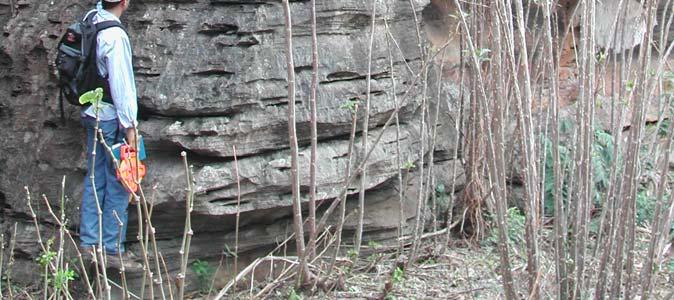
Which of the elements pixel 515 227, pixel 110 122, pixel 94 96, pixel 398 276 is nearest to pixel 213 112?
pixel 110 122

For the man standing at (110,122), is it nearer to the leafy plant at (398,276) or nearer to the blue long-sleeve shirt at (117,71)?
the blue long-sleeve shirt at (117,71)

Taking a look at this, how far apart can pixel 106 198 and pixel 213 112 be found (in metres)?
0.75

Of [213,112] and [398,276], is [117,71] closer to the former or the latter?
[213,112]

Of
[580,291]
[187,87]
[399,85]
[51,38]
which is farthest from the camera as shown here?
[399,85]

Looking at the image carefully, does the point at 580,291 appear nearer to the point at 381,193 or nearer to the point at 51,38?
the point at 381,193

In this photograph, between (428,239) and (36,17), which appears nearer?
(36,17)

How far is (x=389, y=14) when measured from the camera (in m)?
6.08

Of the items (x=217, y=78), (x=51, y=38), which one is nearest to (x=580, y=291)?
(x=217, y=78)

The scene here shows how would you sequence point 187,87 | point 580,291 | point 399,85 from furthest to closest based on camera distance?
point 399,85, point 187,87, point 580,291

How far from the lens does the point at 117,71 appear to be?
197 inches

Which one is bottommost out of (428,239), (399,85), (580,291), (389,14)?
(428,239)

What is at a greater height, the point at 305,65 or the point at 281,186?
the point at 305,65

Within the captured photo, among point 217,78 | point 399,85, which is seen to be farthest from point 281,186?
point 399,85

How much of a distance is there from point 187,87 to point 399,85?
144 cm
